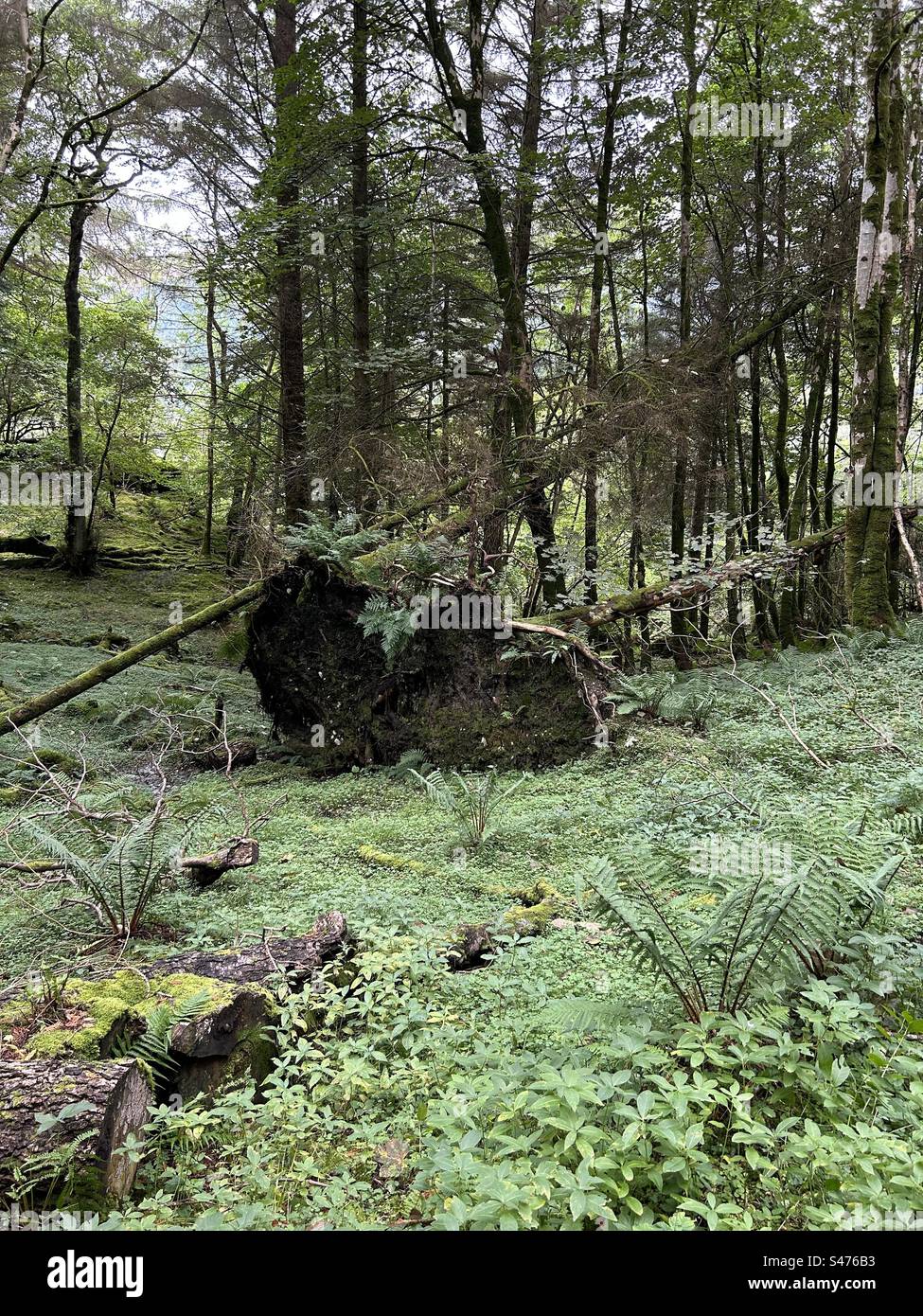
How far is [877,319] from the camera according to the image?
8391mm

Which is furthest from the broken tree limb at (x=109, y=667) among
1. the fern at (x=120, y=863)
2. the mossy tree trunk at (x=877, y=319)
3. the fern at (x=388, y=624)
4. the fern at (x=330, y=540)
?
the mossy tree trunk at (x=877, y=319)

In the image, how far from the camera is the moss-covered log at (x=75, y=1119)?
226cm

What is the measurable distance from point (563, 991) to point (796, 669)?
658 cm

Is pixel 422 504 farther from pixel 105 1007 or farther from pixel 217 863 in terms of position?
pixel 105 1007

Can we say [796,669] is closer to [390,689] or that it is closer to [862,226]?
[390,689]

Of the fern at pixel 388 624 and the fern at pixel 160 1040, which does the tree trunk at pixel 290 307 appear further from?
the fern at pixel 160 1040

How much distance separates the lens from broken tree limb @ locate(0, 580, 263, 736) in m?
7.49

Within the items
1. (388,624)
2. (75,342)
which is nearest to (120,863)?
(388,624)

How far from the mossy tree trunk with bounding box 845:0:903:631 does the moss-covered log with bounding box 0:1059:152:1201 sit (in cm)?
941

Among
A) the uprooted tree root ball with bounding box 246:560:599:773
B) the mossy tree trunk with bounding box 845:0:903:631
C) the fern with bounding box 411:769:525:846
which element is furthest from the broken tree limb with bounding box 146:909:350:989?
the mossy tree trunk with bounding box 845:0:903:631

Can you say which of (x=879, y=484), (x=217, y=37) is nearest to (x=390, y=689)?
Result: (x=879, y=484)

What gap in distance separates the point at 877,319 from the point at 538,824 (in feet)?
24.8

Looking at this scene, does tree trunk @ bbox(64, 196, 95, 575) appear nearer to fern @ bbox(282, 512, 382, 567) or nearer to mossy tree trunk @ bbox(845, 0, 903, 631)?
fern @ bbox(282, 512, 382, 567)

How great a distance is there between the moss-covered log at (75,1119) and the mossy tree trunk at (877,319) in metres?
9.41
